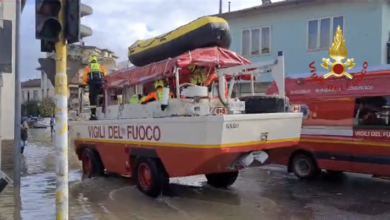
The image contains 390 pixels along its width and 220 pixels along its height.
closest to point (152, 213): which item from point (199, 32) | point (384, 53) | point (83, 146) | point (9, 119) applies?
point (199, 32)

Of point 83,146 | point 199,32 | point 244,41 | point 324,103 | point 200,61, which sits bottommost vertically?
point 83,146

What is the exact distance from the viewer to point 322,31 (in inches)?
730

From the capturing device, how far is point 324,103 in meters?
11.0

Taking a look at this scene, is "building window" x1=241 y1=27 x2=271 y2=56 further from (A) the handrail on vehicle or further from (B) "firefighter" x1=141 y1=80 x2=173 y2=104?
(A) the handrail on vehicle

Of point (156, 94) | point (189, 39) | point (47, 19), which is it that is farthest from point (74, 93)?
point (47, 19)


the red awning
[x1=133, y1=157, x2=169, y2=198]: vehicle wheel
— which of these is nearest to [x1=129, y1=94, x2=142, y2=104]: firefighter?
the red awning

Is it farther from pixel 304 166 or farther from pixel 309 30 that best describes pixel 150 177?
pixel 309 30

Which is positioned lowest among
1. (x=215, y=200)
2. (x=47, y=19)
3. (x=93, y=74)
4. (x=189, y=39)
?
(x=215, y=200)

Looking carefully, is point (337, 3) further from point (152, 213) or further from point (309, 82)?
point (152, 213)

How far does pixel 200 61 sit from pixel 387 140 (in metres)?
4.17

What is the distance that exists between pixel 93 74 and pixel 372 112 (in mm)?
6463

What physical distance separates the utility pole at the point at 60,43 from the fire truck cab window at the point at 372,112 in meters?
6.81

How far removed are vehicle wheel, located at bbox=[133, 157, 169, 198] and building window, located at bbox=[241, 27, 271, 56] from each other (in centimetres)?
1208

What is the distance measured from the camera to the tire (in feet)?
27.8
